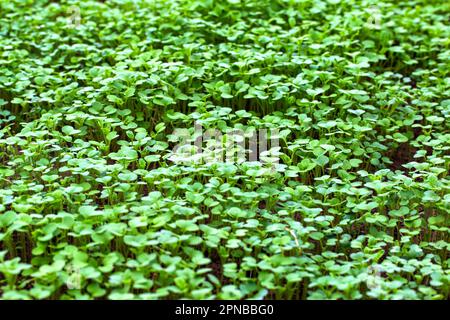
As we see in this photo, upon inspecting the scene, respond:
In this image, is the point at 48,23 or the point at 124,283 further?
the point at 48,23

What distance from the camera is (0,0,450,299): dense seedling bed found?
7.79ft

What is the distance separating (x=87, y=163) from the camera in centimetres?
278

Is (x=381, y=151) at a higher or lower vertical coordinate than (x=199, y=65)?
lower

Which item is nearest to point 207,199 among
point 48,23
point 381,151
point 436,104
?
point 381,151

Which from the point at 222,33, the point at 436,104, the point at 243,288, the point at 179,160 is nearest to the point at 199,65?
the point at 222,33

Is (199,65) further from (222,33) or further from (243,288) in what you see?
(243,288)

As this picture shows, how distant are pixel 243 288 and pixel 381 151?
1.32 meters

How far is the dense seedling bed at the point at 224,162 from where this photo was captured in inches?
93.5

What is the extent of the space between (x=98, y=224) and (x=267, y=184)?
67 cm

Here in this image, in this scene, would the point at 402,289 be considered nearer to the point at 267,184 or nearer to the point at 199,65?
the point at 267,184

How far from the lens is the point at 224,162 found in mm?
2879

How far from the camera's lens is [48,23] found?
13.6 feet

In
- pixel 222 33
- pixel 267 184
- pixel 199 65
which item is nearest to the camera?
pixel 267 184
